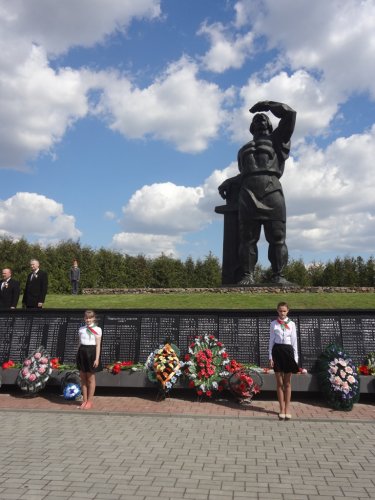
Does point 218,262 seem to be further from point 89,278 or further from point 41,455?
point 41,455

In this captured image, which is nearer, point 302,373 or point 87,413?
Result: point 87,413

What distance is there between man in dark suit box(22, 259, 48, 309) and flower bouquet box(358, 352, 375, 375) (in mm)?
5780

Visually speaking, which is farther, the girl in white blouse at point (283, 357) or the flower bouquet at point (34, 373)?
the flower bouquet at point (34, 373)

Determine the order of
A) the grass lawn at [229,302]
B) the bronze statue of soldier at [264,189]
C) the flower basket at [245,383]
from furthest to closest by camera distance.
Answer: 1. the bronze statue of soldier at [264,189]
2. the grass lawn at [229,302]
3. the flower basket at [245,383]

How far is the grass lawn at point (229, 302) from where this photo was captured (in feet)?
46.2

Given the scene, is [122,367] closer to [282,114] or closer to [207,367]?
[207,367]

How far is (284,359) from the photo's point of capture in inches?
231

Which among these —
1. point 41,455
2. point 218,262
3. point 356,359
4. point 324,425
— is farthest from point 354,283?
point 41,455

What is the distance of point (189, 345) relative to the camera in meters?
7.35

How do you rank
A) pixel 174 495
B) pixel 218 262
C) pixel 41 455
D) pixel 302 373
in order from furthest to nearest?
pixel 218 262, pixel 302 373, pixel 41 455, pixel 174 495

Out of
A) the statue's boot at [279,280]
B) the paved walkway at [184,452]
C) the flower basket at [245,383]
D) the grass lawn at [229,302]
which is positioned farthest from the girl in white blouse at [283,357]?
the statue's boot at [279,280]

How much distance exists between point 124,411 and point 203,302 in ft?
29.5

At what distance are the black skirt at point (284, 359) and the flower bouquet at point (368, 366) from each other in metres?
1.58

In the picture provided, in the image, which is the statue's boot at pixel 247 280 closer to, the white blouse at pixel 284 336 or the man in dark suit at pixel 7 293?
the man in dark suit at pixel 7 293
